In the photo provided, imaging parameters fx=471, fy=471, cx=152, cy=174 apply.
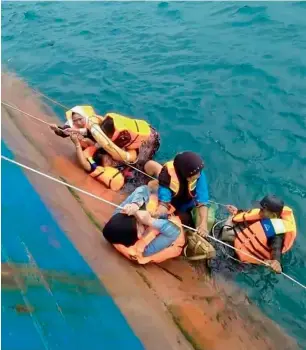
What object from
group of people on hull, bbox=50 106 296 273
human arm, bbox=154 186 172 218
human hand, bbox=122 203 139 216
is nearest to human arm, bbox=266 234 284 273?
group of people on hull, bbox=50 106 296 273

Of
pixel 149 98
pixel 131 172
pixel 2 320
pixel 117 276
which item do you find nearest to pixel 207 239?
pixel 117 276

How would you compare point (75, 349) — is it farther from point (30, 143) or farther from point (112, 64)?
point (112, 64)

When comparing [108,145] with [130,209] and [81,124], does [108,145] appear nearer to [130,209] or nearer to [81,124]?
[81,124]

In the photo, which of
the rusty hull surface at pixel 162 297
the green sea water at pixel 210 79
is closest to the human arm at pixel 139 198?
the rusty hull surface at pixel 162 297

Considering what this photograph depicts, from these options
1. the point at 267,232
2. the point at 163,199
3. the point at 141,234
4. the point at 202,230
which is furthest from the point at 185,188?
the point at 267,232

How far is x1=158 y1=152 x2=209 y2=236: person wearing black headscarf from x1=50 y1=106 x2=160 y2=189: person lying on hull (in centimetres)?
132

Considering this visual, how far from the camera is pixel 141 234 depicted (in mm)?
5543

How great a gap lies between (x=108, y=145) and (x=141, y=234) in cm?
182

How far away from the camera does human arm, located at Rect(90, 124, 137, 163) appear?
22.5ft

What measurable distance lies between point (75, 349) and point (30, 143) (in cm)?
414

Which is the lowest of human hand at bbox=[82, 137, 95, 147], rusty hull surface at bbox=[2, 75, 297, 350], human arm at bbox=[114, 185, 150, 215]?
rusty hull surface at bbox=[2, 75, 297, 350]

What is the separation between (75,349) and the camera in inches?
169

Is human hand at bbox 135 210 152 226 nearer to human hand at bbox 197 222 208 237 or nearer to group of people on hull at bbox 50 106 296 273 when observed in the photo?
group of people on hull at bbox 50 106 296 273

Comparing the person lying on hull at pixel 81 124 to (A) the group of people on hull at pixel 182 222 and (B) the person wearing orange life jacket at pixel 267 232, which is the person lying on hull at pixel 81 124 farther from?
(B) the person wearing orange life jacket at pixel 267 232
